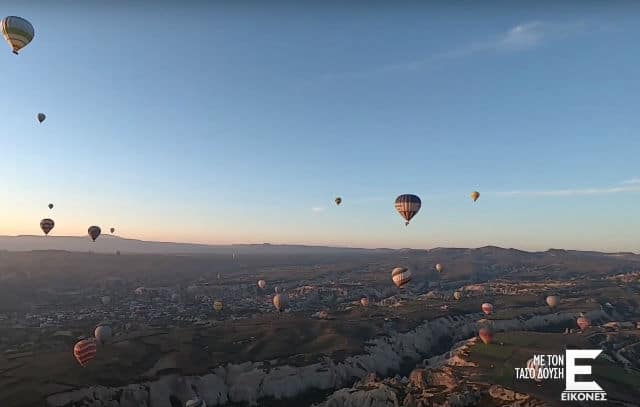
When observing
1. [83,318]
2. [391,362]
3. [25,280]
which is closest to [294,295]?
[83,318]

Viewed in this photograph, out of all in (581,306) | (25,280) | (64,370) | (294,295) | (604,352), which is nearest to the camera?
(64,370)

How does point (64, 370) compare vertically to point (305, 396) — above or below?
above

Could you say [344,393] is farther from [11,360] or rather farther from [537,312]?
[537,312]

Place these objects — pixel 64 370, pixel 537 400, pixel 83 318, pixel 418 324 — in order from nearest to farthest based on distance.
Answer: pixel 537 400, pixel 64 370, pixel 418 324, pixel 83 318

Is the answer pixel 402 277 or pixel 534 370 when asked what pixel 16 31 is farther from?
pixel 534 370

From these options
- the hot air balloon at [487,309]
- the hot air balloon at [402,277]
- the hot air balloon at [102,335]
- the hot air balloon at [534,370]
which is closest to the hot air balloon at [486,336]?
the hot air balloon at [534,370]

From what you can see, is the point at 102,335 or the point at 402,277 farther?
the point at 402,277

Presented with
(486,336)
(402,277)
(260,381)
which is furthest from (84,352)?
(486,336)
